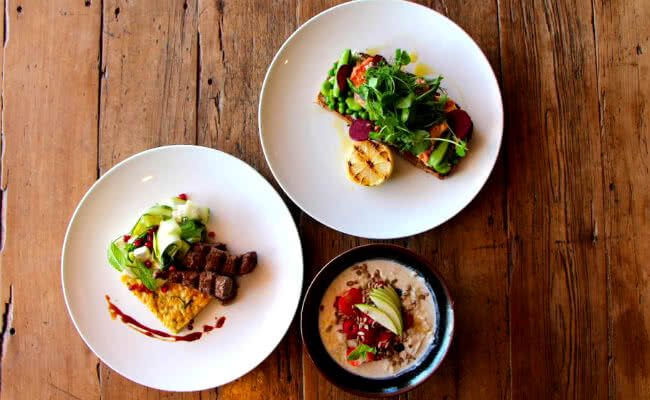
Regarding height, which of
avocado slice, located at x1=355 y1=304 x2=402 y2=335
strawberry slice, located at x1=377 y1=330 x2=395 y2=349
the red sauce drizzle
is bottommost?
the red sauce drizzle

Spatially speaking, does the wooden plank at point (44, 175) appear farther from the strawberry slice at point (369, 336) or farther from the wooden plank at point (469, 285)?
the strawberry slice at point (369, 336)

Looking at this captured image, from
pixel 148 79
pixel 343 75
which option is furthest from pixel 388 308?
pixel 148 79

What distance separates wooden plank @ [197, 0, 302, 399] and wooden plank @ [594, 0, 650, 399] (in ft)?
6.21

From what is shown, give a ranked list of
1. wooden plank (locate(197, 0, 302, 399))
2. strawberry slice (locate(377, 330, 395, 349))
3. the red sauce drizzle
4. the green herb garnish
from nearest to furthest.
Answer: the green herb garnish < strawberry slice (locate(377, 330, 395, 349)) < the red sauce drizzle < wooden plank (locate(197, 0, 302, 399))

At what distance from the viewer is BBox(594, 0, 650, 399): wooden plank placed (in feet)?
10.3

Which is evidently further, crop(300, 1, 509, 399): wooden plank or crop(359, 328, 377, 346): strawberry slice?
crop(300, 1, 509, 399): wooden plank

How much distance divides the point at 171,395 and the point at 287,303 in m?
0.91

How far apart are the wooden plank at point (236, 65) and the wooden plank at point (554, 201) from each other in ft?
4.54

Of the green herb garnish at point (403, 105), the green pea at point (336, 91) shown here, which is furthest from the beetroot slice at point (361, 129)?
the green pea at point (336, 91)

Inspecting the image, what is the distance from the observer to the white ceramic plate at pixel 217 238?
3047 millimetres

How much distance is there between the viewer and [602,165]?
321cm

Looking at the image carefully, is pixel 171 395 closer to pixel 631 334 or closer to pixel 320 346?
pixel 320 346

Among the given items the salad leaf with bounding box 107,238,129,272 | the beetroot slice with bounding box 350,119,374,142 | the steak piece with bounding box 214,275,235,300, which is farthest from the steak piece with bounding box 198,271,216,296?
the beetroot slice with bounding box 350,119,374,142

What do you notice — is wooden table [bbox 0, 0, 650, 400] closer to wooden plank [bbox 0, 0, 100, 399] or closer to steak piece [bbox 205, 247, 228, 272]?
wooden plank [bbox 0, 0, 100, 399]
